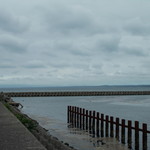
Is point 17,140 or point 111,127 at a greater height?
point 17,140

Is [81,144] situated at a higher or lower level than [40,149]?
lower

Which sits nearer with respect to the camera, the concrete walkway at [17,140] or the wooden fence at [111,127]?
the concrete walkway at [17,140]

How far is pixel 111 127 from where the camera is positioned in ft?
61.8

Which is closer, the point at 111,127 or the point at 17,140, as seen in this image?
the point at 17,140

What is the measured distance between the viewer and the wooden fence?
51.5 ft

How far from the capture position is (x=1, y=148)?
6.83m

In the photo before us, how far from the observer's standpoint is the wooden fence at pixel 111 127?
15.7 meters

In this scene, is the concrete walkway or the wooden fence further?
the wooden fence

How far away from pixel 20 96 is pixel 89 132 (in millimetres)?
69467

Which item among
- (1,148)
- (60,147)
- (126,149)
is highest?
(1,148)

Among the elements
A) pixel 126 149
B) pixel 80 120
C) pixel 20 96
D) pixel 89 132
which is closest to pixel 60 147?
pixel 126 149

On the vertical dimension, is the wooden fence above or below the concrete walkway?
below

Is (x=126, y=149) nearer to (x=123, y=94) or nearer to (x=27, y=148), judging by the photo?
(x=27, y=148)

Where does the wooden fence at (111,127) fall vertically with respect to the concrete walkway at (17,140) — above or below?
below
